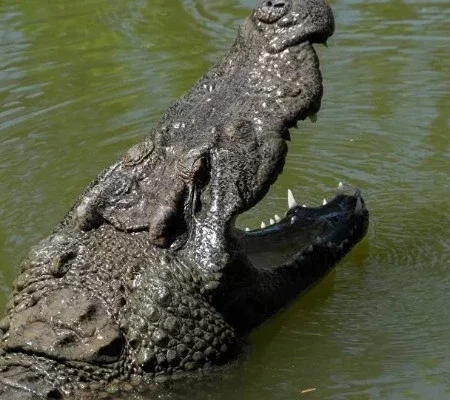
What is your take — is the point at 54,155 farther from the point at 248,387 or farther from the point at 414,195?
the point at 248,387

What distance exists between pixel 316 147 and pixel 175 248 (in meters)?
3.53

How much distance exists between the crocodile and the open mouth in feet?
0.88

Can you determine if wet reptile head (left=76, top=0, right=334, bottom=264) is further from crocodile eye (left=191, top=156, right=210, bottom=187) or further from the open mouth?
the open mouth

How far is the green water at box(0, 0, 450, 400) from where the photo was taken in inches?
259

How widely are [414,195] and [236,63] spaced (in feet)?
7.94

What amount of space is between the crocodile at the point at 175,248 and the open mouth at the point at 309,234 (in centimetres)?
27

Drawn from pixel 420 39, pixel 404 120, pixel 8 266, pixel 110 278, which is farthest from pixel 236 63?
pixel 420 39

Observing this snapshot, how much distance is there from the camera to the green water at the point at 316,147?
6590 mm

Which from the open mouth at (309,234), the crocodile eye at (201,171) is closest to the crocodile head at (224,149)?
the crocodile eye at (201,171)

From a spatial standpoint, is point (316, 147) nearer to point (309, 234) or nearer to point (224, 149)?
point (309, 234)

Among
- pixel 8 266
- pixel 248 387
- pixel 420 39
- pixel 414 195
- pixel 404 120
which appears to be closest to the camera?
pixel 248 387

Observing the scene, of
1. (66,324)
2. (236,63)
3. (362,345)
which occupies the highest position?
(236,63)

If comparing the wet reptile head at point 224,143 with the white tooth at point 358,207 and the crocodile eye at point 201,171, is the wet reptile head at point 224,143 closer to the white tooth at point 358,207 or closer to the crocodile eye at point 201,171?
the crocodile eye at point 201,171

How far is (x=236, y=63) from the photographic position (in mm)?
6648
